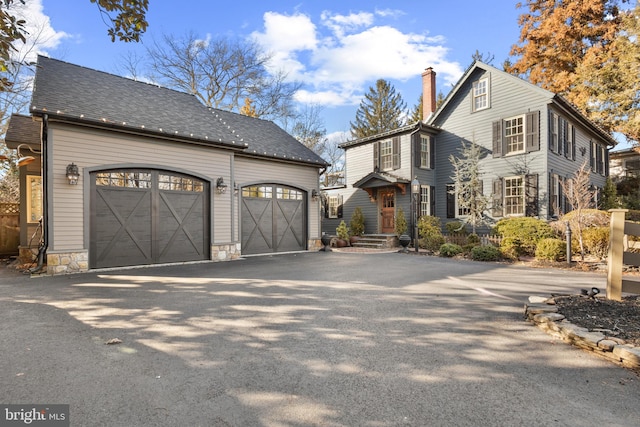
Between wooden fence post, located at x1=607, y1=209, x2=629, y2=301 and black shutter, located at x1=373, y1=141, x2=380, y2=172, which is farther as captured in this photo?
black shutter, located at x1=373, y1=141, x2=380, y2=172

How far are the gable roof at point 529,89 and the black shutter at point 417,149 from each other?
1608 mm

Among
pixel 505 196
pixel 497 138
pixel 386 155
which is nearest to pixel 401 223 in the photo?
pixel 386 155

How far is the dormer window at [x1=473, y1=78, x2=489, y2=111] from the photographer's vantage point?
14.1 meters

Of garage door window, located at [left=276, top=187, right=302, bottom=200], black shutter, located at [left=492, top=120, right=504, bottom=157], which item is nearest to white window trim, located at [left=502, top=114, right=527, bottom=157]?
black shutter, located at [left=492, top=120, right=504, bottom=157]

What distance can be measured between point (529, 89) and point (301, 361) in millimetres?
14490

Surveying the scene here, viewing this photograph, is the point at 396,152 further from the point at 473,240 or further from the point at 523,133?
the point at 473,240

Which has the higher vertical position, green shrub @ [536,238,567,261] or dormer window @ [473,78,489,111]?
dormer window @ [473,78,489,111]

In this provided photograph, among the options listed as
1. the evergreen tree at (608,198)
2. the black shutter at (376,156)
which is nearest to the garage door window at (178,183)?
the black shutter at (376,156)

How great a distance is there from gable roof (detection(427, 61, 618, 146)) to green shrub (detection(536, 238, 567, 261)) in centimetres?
625

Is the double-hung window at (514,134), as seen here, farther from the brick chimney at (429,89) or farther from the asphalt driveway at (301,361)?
the asphalt driveway at (301,361)

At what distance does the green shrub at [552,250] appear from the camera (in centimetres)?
900

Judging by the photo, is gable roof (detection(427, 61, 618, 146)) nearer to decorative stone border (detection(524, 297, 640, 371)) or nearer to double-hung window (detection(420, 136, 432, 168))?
double-hung window (detection(420, 136, 432, 168))

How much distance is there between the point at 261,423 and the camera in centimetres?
199

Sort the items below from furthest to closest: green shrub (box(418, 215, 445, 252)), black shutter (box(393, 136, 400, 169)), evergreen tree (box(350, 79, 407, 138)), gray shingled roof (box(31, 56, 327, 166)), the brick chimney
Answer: evergreen tree (box(350, 79, 407, 138)), the brick chimney, black shutter (box(393, 136, 400, 169)), green shrub (box(418, 215, 445, 252)), gray shingled roof (box(31, 56, 327, 166))
